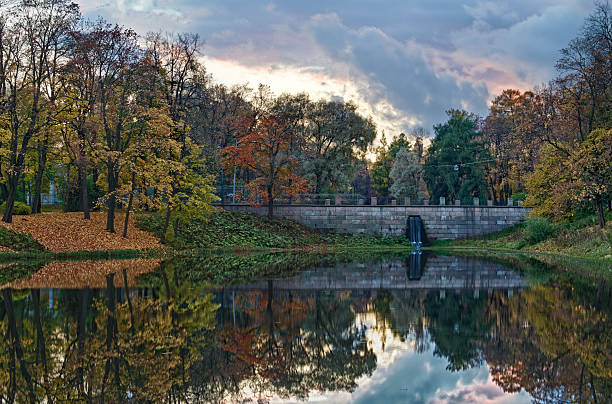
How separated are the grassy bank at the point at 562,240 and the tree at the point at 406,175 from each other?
90.1ft

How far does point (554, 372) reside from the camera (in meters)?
7.18

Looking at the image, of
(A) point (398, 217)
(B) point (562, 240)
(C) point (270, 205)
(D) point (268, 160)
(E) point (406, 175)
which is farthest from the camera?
(E) point (406, 175)

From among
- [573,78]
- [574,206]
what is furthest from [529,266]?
[573,78]

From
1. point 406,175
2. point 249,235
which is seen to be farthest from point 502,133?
point 249,235

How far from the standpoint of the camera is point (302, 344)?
→ 8703 mm

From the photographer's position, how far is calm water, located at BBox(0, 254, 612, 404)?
6410mm

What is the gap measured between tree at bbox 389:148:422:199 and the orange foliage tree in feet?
110

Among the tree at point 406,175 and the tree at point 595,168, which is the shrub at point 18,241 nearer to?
the tree at point 595,168

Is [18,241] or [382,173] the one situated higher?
[382,173]

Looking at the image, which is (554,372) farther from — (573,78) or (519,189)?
(519,189)

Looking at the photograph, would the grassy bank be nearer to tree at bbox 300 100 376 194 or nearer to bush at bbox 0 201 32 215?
tree at bbox 300 100 376 194

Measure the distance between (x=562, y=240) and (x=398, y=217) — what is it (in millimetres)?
17272

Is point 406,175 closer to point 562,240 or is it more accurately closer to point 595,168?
point 562,240

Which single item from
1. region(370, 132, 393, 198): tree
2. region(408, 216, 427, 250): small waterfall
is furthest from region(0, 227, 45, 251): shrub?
region(370, 132, 393, 198): tree
